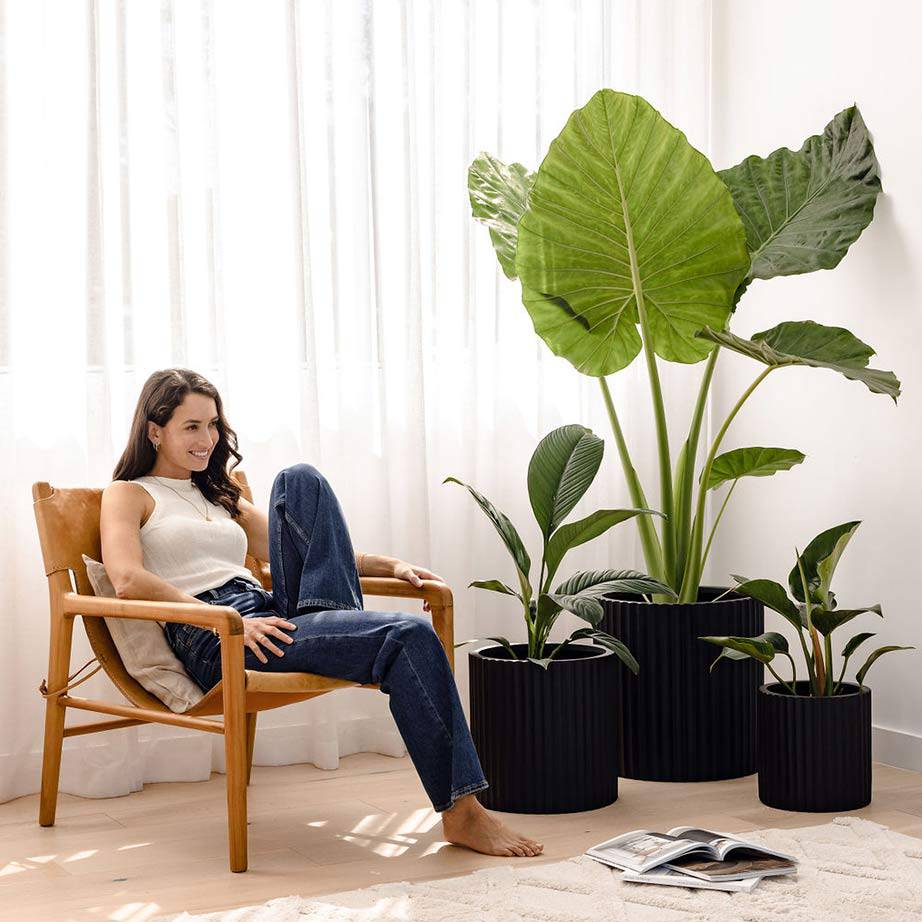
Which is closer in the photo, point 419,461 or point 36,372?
point 36,372

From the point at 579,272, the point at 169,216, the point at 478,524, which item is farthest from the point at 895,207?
the point at 169,216

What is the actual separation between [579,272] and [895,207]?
2.68ft

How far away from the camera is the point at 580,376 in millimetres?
3650

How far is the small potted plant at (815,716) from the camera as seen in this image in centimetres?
273

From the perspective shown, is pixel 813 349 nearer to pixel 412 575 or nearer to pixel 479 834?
pixel 412 575

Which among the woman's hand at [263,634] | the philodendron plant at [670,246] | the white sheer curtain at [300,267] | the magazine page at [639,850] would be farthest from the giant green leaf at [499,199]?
the magazine page at [639,850]

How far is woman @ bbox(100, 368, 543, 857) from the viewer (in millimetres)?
2451

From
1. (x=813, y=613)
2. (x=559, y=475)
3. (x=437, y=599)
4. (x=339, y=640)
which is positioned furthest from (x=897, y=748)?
(x=339, y=640)

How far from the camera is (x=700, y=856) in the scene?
2.36 m

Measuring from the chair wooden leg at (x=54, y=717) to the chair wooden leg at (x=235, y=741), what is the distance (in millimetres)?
535

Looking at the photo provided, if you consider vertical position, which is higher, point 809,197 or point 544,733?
point 809,197

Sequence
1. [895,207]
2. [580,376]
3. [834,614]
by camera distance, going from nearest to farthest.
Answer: [834,614] < [895,207] < [580,376]

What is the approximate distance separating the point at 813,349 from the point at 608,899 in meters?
1.38

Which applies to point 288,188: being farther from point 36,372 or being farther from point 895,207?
point 895,207
